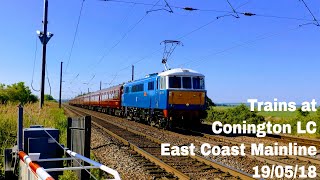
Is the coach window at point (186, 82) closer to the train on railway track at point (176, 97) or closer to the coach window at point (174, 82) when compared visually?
the train on railway track at point (176, 97)

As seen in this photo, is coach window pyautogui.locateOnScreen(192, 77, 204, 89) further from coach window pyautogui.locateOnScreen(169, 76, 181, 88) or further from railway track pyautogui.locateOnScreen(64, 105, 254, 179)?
railway track pyautogui.locateOnScreen(64, 105, 254, 179)

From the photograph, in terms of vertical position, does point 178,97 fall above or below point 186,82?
below

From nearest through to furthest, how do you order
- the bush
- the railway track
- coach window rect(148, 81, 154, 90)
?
the railway track < coach window rect(148, 81, 154, 90) < the bush

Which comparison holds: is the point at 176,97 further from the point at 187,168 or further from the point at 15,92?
the point at 15,92

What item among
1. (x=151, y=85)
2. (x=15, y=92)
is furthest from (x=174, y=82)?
(x=15, y=92)

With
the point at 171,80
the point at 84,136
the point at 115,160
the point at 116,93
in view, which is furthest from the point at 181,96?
the point at 116,93

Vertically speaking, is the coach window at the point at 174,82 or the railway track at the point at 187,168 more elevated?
the coach window at the point at 174,82

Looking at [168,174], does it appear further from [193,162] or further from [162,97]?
[162,97]

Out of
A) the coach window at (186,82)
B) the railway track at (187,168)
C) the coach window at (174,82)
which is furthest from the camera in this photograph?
the coach window at (186,82)

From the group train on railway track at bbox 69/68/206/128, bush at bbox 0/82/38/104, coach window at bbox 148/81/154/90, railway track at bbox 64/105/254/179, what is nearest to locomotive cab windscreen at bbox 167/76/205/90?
train on railway track at bbox 69/68/206/128

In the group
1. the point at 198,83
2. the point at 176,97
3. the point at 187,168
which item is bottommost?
the point at 187,168

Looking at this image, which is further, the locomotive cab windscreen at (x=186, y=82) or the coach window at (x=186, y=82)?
the coach window at (x=186, y=82)

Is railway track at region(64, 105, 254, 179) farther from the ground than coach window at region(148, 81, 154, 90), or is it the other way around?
coach window at region(148, 81, 154, 90)

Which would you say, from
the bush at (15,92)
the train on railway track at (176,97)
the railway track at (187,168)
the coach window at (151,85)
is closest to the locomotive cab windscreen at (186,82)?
the train on railway track at (176,97)
